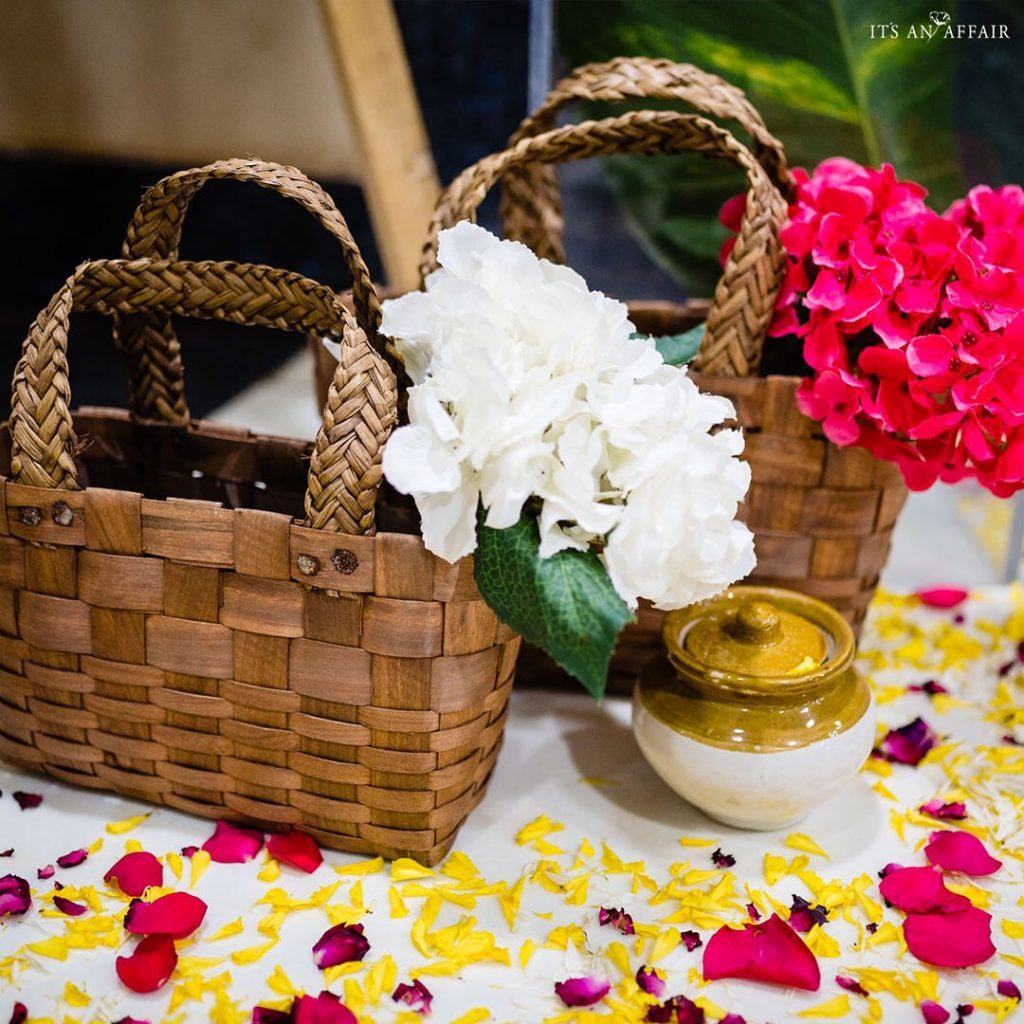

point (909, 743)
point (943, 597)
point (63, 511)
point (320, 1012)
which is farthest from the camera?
point (943, 597)

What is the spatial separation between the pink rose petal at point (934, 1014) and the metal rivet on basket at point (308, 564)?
0.51 metres

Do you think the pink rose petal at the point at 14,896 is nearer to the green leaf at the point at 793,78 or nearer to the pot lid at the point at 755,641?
the pot lid at the point at 755,641

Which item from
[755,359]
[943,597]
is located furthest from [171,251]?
[943,597]

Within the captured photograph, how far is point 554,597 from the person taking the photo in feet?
2.24

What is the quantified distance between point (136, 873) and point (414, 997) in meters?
0.24

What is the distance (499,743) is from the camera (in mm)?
931

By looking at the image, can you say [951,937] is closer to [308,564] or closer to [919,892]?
[919,892]

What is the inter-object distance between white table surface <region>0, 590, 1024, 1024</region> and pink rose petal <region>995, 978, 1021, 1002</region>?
13mm

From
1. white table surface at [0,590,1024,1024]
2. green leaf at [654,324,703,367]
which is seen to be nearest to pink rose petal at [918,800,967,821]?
white table surface at [0,590,1024,1024]

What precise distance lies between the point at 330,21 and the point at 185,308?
68 centimetres

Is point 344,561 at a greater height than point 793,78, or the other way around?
point 793,78

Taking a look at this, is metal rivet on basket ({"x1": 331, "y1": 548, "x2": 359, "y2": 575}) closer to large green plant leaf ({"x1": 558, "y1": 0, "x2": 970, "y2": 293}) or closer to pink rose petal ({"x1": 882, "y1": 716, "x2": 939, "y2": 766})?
pink rose petal ({"x1": 882, "y1": 716, "x2": 939, "y2": 766})

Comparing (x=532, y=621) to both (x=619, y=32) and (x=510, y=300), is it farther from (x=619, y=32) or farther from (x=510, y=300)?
(x=619, y=32)

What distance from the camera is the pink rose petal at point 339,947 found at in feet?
2.42
